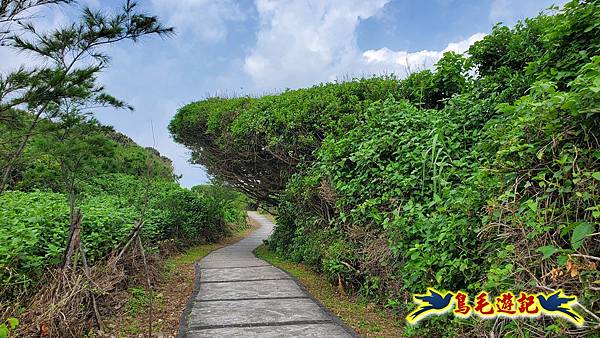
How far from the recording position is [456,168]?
3.99 meters

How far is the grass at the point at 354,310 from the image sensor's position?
12.5 feet

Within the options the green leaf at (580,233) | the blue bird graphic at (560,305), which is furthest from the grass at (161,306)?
the green leaf at (580,233)

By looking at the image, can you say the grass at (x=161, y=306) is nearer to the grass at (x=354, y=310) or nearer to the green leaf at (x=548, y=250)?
the grass at (x=354, y=310)

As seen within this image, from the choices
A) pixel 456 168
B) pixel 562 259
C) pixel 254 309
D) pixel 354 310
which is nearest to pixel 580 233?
pixel 562 259

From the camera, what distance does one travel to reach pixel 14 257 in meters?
3.48

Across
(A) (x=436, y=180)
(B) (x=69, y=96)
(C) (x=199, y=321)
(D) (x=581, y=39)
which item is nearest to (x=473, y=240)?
(A) (x=436, y=180)

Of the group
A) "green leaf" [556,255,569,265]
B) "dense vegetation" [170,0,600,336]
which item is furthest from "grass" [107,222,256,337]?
"green leaf" [556,255,569,265]

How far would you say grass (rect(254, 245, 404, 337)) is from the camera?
12.5 ft

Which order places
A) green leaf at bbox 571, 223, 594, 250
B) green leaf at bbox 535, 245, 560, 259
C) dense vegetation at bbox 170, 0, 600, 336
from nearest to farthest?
green leaf at bbox 571, 223, 594, 250 < green leaf at bbox 535, 245, 560, 259 < dense vegetation at bbox 170, 0, 600, 336

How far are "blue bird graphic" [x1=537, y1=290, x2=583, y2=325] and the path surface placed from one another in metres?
1.79

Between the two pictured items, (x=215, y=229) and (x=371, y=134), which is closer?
(x=371, y=134)

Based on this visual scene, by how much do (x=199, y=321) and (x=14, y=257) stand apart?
172 centimetres

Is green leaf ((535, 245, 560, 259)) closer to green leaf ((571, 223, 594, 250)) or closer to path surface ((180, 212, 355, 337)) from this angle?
green leaf ((571, 223, 594, 250))

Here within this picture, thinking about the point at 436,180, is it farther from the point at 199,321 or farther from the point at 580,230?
the point at 199,321
